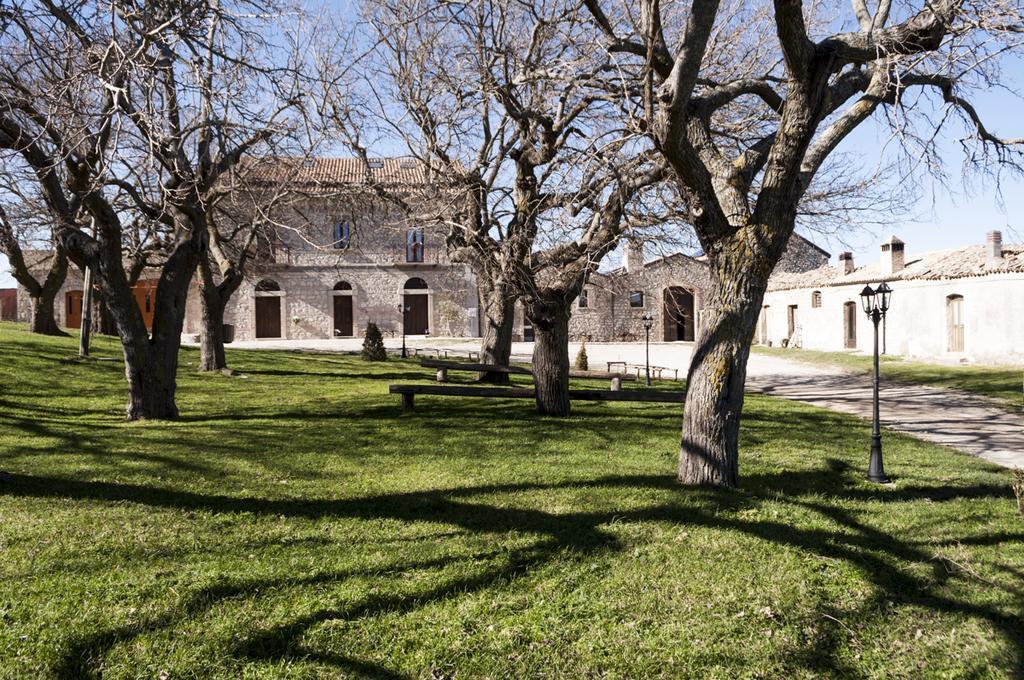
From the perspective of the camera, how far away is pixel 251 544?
483cm

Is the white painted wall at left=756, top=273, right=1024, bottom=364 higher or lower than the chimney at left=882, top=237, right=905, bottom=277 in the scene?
lower

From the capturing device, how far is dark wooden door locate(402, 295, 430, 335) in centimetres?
3947

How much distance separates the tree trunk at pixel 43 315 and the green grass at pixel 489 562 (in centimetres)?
1527

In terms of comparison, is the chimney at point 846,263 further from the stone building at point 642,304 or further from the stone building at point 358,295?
the stone building at point 358,295

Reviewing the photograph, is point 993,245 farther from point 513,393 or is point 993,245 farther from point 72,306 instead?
point 72,306

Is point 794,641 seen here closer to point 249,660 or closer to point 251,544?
point 249,660

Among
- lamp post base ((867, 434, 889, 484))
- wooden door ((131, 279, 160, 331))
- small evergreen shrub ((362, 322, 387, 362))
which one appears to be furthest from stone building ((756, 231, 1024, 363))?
wooden door ((131, 279, 160, 331))

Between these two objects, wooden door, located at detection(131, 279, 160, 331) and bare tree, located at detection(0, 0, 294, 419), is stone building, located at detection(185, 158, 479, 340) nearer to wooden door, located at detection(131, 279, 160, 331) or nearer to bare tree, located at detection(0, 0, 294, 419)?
wooden door, located at detection(131, 279, 160, 331)

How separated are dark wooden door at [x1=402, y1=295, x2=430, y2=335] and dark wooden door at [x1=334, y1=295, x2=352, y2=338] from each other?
3.28 metres

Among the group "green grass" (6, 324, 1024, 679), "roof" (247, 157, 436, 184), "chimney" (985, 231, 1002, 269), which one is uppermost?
"roof" (247, 157, 436, 184)

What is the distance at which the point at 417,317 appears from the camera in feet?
131

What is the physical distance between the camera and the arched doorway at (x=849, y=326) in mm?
29844

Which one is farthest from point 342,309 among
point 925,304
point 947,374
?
point 947,374

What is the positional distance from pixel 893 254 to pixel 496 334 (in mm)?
20691
